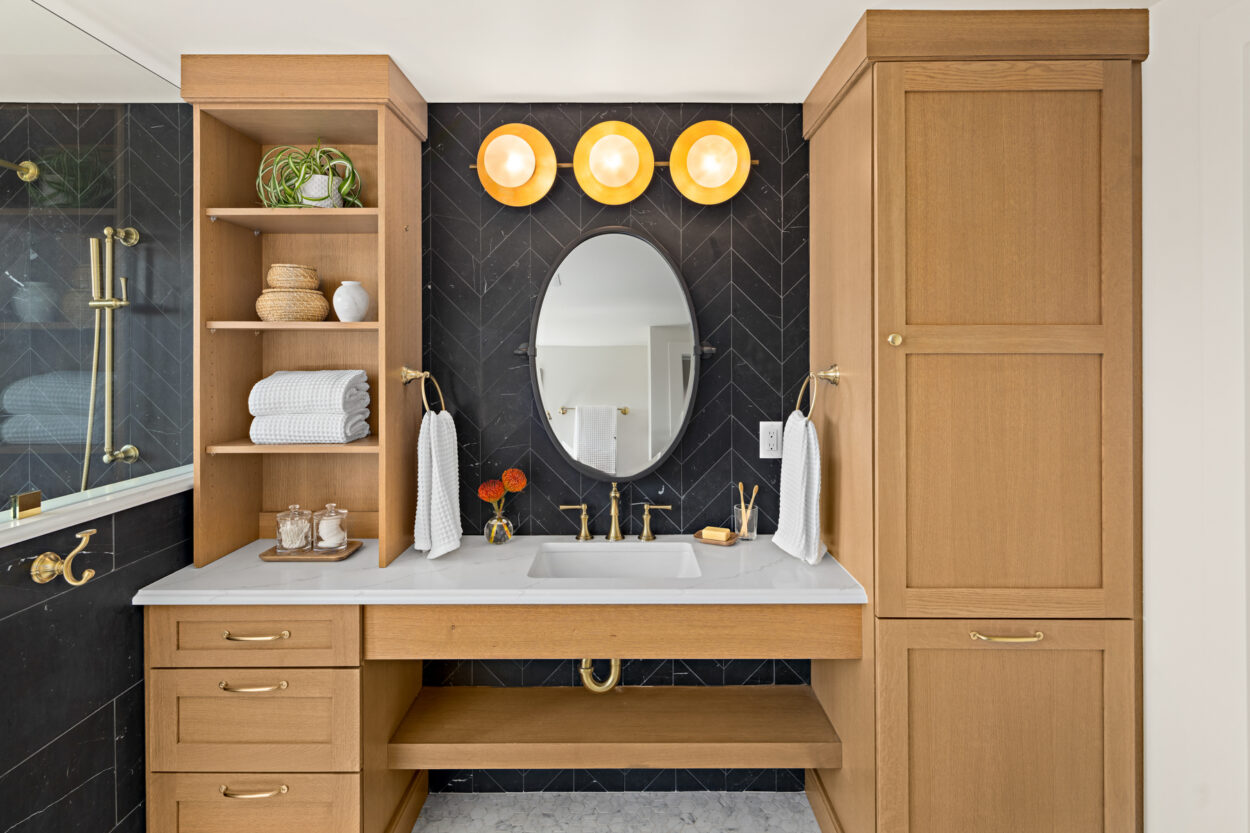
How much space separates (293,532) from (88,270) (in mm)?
845

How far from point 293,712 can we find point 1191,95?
8.21 ft

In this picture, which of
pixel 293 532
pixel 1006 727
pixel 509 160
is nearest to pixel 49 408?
pixel 293 532

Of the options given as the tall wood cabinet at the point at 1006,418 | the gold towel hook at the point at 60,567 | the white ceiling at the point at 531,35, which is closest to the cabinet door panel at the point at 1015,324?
the tall wood cabinet at the point at 1006,418

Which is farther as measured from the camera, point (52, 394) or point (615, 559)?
point (615, 559)

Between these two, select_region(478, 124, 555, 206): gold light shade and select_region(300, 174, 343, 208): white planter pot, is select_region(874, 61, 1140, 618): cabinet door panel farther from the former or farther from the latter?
select_region(300, 174, 343, 208): white planter pot

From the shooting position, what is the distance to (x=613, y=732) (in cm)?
200

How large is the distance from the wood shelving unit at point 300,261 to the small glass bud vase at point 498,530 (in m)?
0.25

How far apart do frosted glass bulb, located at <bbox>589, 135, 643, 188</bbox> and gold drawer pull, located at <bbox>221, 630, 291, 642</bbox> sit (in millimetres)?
1563

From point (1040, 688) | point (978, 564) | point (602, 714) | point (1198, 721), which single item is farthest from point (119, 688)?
point (1198, 721)

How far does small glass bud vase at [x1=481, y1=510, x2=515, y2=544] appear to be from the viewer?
86.4 inches

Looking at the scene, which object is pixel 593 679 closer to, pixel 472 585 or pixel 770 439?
pixel 472 585

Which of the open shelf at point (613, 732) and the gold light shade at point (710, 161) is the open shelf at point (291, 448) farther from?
the gold light shade at point (710, 161)

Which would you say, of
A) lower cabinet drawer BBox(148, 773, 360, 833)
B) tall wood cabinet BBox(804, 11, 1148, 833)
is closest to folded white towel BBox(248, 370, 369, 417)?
lower cabinet drawer BBox(148, 773, 360, 833)

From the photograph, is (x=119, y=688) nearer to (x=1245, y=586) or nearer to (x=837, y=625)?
(x=837, y=625)
